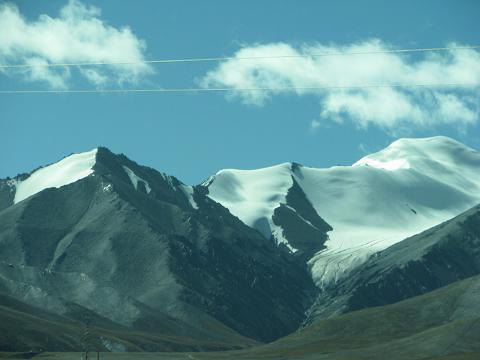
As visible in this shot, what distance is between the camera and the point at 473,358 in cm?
19750

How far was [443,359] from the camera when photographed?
200m

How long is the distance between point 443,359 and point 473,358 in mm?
5637
